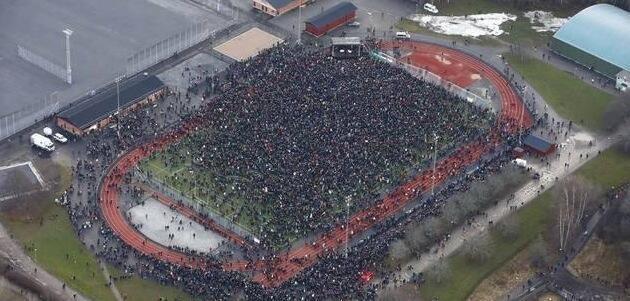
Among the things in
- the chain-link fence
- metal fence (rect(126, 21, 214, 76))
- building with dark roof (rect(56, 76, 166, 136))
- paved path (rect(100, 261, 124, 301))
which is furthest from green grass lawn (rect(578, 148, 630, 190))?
the chain-link fence

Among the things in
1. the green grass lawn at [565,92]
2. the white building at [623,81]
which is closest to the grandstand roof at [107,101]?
the green grass lawn at [565,92]

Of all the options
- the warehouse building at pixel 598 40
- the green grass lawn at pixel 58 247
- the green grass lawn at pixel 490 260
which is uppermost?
the warehouse building at pixel 598 40

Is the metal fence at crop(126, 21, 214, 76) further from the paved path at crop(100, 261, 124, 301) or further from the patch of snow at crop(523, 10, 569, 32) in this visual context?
the patch of snow at crop(523, 10, 569, 32)

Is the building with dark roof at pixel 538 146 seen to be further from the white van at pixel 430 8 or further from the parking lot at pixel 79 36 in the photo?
the parking lot at pixel 79 36

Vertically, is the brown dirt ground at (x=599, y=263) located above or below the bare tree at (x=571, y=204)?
below

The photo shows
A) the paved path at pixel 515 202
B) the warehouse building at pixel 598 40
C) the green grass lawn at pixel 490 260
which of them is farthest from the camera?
the warehouse building at pixel 598 40

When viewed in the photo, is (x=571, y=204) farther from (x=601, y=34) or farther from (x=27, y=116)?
(x=27, y=116)

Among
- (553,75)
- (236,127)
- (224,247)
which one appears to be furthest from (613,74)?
(224,247)

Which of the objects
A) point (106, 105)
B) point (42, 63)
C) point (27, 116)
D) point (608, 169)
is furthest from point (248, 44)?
point (608, 169)
